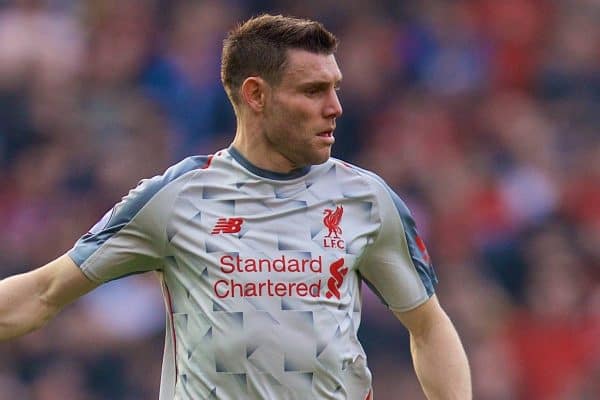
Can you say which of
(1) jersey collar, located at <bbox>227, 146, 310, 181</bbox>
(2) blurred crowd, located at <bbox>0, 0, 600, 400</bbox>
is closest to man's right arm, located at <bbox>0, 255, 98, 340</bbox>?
(1) jersey collar, located at <bbox>227, 146, 310, 181</bbox>

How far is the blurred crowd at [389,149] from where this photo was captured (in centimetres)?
1092

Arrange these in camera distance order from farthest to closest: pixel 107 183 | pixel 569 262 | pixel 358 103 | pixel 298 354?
pixel 358 103, pixel 107 183, pixel 569 262, pixel 298 354

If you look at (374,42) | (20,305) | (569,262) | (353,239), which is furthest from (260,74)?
(374,42)

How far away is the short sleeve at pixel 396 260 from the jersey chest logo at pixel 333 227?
0.13 metres

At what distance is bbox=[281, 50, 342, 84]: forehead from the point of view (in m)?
5.53

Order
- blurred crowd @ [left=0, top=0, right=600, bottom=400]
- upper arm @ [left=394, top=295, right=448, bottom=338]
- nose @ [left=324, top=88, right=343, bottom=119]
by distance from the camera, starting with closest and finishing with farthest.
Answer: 1. nose @ [left=324, top=88, right=343, bottom=119]
2. upper arm @ [left=394, top=295, right=448, bottom=338]
3. blurred crowd @ [left=0, top=0, right=600, bottom=400]

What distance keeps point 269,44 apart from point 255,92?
0.18 metres

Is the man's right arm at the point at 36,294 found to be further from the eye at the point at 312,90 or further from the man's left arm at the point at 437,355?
the man's left arm at the point at 437,355

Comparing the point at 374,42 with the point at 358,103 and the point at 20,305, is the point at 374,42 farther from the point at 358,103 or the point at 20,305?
the point at 20,305

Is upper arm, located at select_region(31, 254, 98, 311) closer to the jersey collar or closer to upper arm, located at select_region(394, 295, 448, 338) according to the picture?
the jersey collar

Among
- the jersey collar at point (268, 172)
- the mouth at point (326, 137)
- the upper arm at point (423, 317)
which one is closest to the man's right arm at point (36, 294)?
the jersey collar at point (268, 172)

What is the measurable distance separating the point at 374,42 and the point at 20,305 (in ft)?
25.6

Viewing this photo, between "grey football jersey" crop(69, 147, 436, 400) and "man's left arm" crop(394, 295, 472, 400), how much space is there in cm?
8

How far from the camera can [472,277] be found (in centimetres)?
1126
